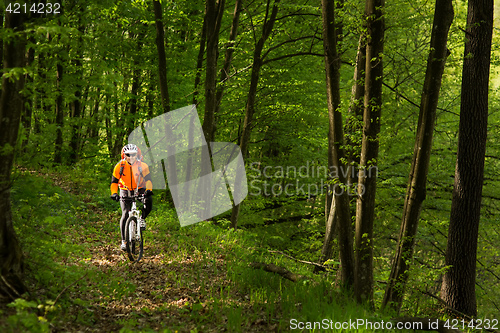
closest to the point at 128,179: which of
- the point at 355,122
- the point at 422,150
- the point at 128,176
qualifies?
the point at 128,176

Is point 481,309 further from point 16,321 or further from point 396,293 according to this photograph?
point 16,321

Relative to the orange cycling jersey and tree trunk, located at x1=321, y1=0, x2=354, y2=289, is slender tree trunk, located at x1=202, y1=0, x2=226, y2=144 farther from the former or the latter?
tree trunk, located at x1=321, y1=0, x2=354, y2=289

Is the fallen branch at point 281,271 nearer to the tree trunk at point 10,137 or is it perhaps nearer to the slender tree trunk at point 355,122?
the slender tree trunk at point 355,122

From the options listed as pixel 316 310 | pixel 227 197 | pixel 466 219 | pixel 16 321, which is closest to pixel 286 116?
pixel 227 197

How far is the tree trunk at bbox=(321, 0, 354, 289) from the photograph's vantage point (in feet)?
21.2

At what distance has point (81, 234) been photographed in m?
9.48

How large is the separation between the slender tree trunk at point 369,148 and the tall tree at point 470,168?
2.54 meters

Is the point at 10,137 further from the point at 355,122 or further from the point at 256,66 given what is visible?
the point at 256,66

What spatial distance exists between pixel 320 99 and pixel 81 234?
10.8 meters

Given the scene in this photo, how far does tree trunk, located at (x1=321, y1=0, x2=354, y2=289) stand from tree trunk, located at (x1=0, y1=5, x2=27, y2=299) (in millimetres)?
4498

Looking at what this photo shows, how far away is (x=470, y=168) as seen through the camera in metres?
7.92

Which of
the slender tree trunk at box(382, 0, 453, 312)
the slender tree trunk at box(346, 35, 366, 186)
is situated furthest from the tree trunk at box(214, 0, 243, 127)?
the slender tree trunk at box(382, 0, 453, 312)

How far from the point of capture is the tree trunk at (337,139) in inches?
255
